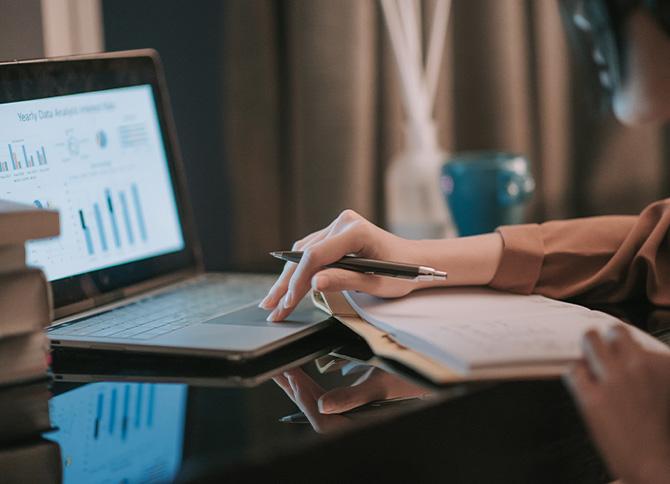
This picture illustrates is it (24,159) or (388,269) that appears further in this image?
(24,159)

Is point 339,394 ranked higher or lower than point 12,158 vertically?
lower

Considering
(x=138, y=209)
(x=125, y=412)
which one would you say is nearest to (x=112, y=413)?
(x=125, y=412)

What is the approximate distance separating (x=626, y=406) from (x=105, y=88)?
0.70 metres

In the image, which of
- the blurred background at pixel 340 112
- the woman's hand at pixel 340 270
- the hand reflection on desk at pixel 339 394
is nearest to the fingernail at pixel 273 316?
the woman's hand at pixel 340 270

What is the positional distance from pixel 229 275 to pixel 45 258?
11.8 inches

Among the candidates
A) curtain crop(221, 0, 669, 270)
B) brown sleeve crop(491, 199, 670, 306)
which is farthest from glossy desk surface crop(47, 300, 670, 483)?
curtain crop(221, 0, 669, 270)

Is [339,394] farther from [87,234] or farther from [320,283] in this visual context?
[87,234]

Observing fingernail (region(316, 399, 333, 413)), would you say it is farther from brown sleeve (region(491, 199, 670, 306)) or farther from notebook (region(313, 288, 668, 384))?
brown sleeve (region(491, 199, 670, 306))

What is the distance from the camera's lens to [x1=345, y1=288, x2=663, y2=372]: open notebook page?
0.57 meters

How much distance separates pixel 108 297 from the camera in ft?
3.06

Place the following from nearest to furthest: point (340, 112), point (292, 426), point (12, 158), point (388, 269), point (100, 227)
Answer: point (292, 426)
point (388, 269)
point (12, 158)
point (100, 227)
point (340, 112)

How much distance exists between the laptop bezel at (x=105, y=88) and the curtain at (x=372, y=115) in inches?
26.8

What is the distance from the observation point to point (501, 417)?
0.58 meters

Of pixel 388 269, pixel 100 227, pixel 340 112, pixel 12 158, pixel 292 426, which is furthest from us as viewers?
pixel 340 112
